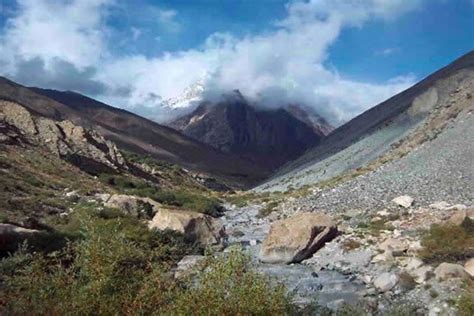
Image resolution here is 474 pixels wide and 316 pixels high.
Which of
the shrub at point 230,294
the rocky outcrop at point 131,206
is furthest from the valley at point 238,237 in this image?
the rocky outcrop at point 131,206

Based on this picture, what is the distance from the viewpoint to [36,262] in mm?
9703

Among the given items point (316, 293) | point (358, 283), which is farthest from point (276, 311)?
point (358, 283)

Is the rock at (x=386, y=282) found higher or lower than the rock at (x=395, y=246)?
lower

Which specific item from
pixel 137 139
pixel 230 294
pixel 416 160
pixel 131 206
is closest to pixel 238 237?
pixel 131 206

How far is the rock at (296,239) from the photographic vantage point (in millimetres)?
25125

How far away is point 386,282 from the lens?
1953 cm

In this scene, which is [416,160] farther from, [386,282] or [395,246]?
[386,282]

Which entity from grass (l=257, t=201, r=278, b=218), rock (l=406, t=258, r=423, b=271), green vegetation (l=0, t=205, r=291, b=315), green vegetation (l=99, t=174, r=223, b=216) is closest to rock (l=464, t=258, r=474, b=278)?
rock (l=406, t=258, r=423, b=271)

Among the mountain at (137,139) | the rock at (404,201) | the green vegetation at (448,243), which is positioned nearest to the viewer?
the green vegetation at (448,243)

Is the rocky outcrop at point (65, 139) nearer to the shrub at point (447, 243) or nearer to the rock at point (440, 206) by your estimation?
the rock at point (440, 206)

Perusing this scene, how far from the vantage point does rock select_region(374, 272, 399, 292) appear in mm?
19297

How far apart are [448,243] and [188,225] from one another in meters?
11.4

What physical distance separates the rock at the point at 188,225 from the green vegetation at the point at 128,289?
1691 cm

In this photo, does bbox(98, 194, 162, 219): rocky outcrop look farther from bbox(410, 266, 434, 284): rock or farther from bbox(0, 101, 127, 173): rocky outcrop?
bbox(0, 101, 127, 173): rocky outcrop
